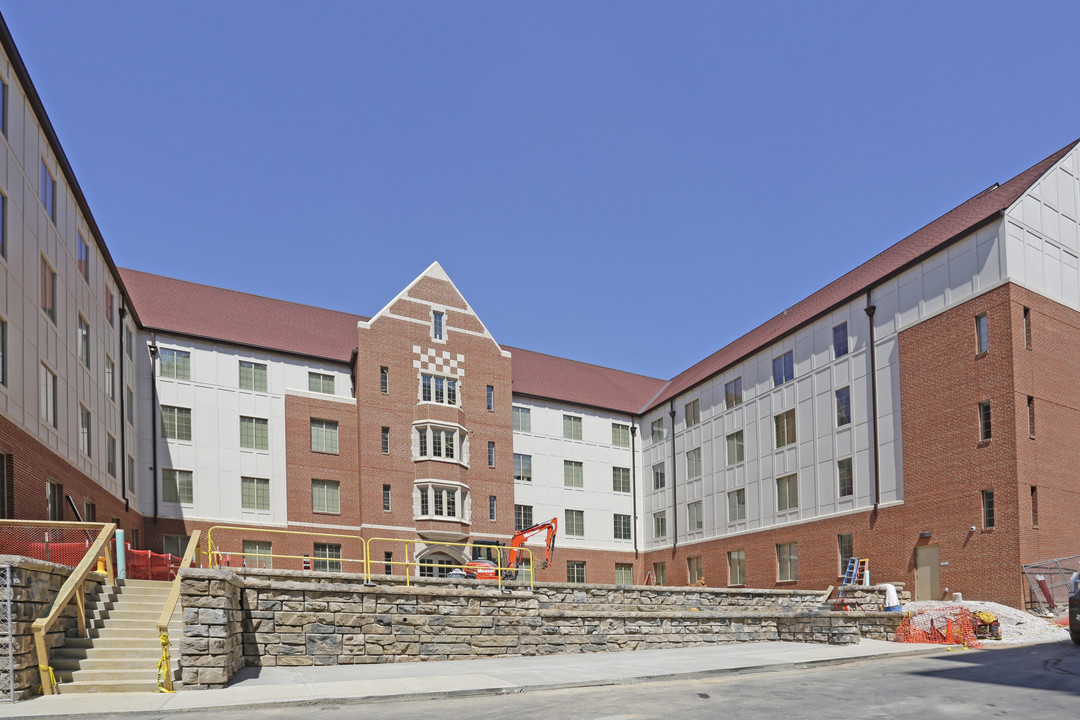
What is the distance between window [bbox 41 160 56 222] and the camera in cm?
2639

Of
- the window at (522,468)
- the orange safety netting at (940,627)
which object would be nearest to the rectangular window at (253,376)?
the window at (522,468)

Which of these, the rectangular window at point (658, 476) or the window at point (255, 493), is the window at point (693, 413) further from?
the window at point (255, 493)

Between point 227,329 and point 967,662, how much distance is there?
3539 cm

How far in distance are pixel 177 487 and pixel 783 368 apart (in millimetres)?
27388

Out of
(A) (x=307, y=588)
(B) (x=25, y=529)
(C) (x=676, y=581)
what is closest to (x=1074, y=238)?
(C) (x=676, y=581)

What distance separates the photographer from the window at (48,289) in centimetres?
2605

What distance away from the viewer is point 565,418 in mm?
54562

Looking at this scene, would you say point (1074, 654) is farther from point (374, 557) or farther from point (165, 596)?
point (374, 557)

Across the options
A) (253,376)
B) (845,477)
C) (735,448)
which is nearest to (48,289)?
Result: (253,376)

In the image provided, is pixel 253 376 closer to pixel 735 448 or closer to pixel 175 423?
pixel 175 423

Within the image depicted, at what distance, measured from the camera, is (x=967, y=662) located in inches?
783

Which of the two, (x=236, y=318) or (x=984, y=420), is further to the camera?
(x=236, y=318)

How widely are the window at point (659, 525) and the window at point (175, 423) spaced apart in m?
25.8

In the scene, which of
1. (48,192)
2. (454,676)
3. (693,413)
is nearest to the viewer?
(454,676)
